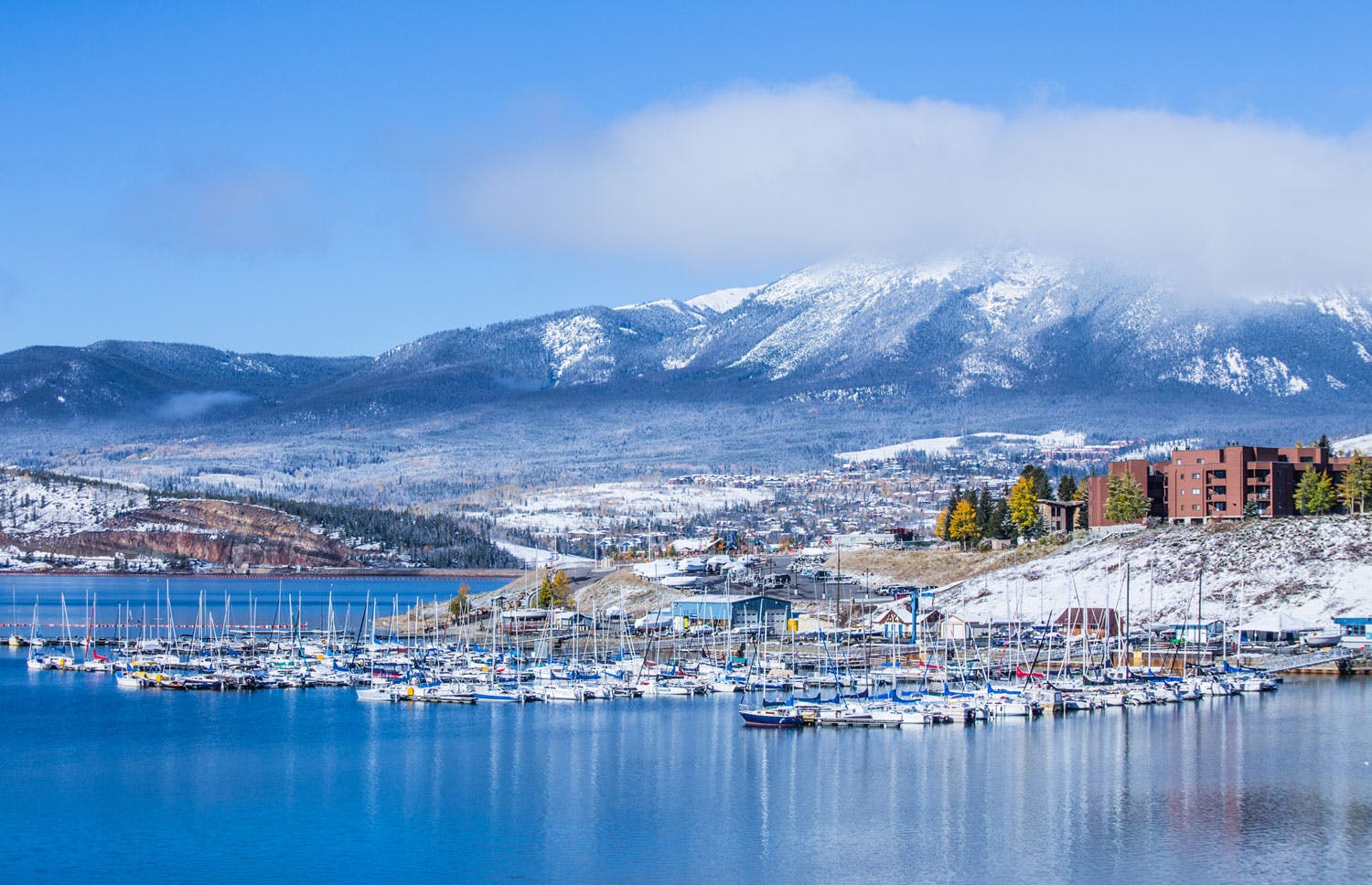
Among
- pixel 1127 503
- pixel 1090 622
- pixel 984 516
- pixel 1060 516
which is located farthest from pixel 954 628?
pixel 984 516

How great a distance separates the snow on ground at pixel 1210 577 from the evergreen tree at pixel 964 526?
26096 millimetres

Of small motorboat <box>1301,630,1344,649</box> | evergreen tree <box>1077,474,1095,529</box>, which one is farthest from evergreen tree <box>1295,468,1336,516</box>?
small motorboat <box>1301,630,1344,649</box>

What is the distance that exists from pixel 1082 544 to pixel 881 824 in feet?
219

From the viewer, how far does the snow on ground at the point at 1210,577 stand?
99.0 metres

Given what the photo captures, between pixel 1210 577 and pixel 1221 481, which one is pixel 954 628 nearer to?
pixel 1210 577

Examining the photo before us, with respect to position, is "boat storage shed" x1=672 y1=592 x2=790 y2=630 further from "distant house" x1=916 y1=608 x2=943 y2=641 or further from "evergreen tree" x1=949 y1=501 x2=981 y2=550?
"evergreen tree" x1=949 y1=501 x2=981 y2=550

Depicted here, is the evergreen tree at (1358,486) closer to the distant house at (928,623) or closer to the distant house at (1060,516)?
the distant house at (1060,516)

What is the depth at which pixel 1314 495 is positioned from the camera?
392 feet

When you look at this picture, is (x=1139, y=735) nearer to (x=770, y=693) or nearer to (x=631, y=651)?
(x=770, y=693)

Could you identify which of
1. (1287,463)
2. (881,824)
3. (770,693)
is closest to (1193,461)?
(1287,463)

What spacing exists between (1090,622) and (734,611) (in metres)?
26.2

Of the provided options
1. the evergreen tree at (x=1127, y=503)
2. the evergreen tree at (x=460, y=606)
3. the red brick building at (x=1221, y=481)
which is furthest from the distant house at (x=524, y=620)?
the red brick building at (x=1221, y=481)

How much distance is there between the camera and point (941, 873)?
48.3m

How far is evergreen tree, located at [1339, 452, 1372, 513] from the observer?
11700 centimetres
